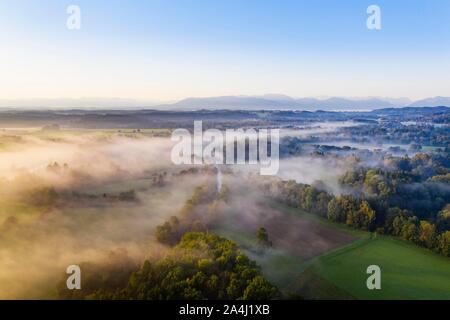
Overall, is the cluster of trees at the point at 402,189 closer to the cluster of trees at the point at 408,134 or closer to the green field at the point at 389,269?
the green field at the point at 389,269

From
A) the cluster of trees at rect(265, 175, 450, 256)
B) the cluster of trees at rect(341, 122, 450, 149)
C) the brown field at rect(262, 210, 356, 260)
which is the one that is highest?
the cluster of trees at rect(341, 122, 450, 149)

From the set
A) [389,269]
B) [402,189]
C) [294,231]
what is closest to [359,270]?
[389,269]

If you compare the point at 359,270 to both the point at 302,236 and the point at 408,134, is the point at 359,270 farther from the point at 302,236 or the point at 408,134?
the point at 408,134

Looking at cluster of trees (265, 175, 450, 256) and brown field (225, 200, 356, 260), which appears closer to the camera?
brown field (225, 200, 356, 260)

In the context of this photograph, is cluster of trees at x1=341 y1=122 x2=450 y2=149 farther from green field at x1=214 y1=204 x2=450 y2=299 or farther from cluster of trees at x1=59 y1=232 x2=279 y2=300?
cluster of trees at x1=59 y1=232 x2=279 y2=300

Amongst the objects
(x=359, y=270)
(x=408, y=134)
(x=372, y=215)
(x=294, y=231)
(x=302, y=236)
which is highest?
(x=408, y=134)

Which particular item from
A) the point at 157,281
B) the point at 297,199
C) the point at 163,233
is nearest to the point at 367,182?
the point at 297,199

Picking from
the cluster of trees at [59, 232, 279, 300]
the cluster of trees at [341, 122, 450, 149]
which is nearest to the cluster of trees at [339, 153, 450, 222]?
the cluster of trees at [59, 232, 279, 300]

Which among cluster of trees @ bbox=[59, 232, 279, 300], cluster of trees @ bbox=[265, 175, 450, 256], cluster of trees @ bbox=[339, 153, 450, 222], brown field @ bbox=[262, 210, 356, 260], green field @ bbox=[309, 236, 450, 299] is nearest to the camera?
cluster of trees @ bbox=[59, 232, 279, 300]
